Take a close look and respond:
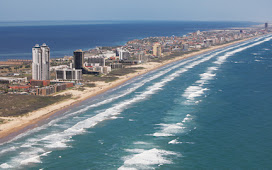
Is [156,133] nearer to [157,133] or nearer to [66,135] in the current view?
[157,133]

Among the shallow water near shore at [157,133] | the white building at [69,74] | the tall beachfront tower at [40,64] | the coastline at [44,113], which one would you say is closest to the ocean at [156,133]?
the shallow water near shore at [157,133]

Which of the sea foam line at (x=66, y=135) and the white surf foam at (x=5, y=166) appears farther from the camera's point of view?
the sea foam line at (x=66, y=135)

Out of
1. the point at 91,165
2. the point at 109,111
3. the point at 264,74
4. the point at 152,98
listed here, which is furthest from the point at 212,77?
the point at 91,165

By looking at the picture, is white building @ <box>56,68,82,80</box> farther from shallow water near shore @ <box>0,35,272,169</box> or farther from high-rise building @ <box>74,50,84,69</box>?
shallow water near shore @ <box>0,35,272,169</box>

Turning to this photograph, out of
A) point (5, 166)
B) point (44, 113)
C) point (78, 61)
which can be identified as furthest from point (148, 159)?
point (78, 61)

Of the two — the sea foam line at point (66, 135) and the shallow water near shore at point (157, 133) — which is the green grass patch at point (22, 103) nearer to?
the shallow water near shore at point (157, 133)

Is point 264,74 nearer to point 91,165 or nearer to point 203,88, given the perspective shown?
point 203,88

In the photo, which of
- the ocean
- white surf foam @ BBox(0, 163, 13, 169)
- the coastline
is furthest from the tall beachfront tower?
white surf foam @ BBox(0, 163, 13, 169)
